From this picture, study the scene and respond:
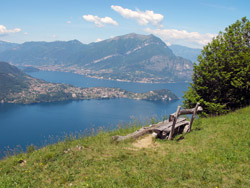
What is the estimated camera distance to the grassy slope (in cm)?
729

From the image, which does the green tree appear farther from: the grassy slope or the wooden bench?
the grassy slope

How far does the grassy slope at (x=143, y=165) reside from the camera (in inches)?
287

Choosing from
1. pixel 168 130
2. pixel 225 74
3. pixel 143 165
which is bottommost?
pixel 143 165

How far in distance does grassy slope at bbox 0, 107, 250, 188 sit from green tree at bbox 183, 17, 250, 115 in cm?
987

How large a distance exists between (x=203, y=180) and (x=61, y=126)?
125024 millimetres

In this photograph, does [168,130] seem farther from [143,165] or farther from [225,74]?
[225,74]

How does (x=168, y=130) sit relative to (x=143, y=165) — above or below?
above

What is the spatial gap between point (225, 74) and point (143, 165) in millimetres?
17143

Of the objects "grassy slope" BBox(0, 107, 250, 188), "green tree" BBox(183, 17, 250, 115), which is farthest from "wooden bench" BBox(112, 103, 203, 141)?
"green tree" BBox(183, 17, 250, 115)

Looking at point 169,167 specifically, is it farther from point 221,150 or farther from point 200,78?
point 200,78

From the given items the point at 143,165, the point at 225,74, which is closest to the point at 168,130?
the point at 143,165

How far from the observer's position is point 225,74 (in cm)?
2100

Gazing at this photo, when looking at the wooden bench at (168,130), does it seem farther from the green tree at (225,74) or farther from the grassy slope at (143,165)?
the green tree at (225,74)

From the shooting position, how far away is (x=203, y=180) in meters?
7.21
